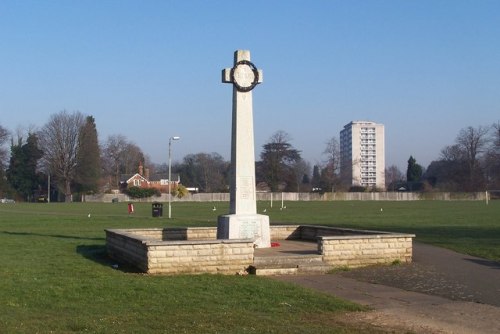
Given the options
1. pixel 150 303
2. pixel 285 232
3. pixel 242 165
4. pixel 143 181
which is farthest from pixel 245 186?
pixel 143 181

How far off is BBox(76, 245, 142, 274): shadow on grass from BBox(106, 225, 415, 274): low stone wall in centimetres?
18

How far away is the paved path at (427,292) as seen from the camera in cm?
995

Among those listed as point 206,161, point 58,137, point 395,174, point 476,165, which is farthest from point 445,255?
point 395,174

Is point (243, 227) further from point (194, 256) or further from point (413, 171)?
point (413, 171)

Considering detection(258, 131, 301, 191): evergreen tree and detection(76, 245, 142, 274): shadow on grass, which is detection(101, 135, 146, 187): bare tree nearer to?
detection(258, 131, 301, 191): evergreen tree

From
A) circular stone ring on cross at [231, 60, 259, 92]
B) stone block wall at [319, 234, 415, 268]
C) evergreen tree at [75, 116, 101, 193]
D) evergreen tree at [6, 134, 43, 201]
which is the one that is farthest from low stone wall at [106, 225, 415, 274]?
evergreen tree at [6, 134, 43, 201]

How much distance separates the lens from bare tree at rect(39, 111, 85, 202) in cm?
10981

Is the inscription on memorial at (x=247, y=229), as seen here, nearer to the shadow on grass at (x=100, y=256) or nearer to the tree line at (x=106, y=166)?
the shadow on grass at (x=100, y=256)

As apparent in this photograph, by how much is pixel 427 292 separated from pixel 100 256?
34.3 feet

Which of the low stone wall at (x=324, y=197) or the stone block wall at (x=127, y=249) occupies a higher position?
the low stone wall at (x=324, y=197)

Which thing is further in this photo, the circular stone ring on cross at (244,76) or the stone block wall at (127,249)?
the circular stone ring on cross at (244,76)

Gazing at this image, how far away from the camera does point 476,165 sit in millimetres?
127750

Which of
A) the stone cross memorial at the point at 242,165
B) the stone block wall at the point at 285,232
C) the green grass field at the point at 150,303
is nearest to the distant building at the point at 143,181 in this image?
the stone block wall at the point at 285,232

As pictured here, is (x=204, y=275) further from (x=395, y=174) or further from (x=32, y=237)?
(x=395, y=174)
